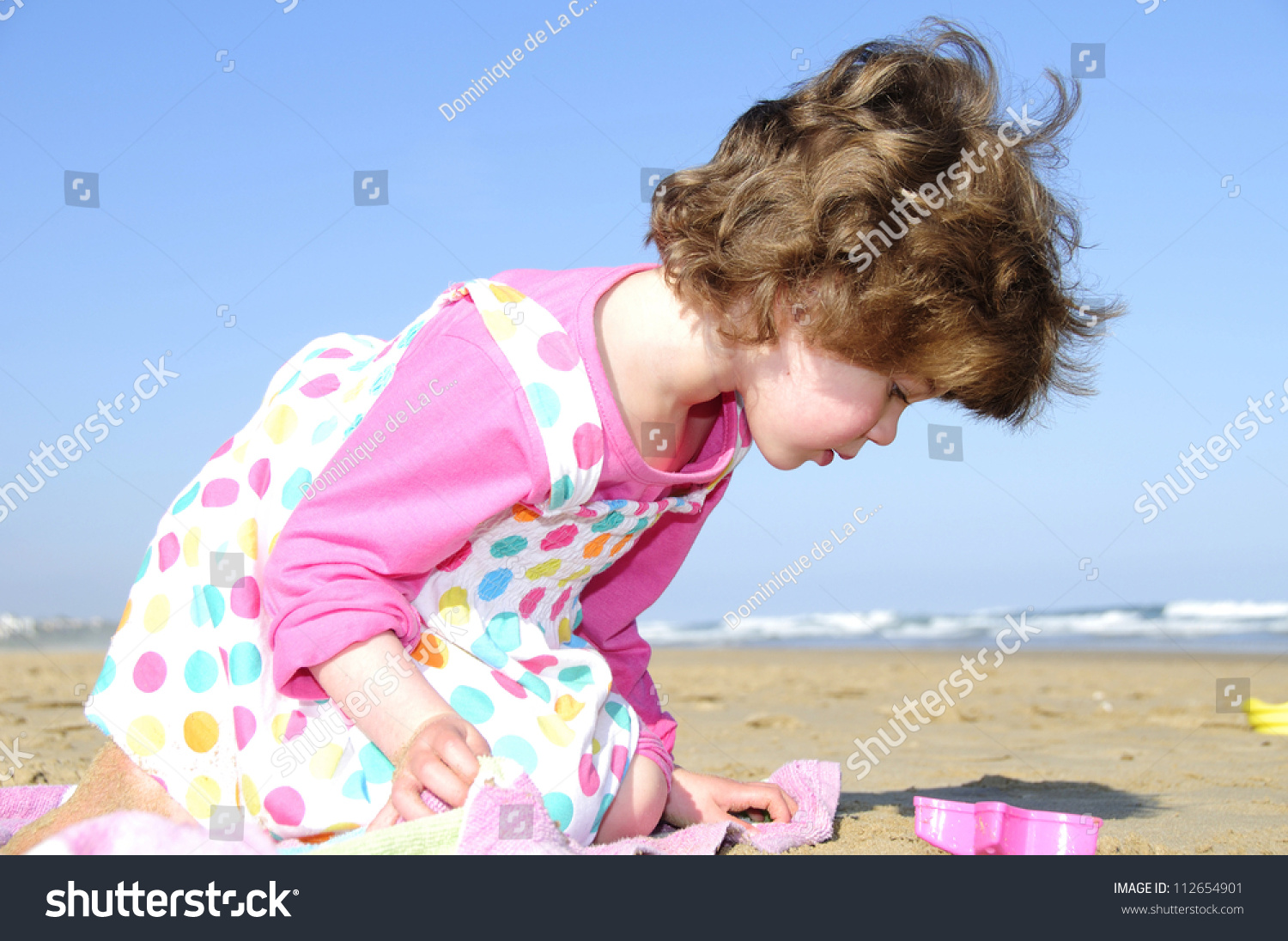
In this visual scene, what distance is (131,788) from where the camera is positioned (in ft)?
5.41

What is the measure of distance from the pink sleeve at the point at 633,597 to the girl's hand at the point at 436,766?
74 centimetres

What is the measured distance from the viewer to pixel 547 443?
1.65 m

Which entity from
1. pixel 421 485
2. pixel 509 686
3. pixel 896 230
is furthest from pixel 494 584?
pixel 896 230

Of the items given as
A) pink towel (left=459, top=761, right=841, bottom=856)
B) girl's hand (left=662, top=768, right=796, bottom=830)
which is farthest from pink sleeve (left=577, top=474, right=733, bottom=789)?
pink towel (left=459, top=761, right=841, bottom=856)

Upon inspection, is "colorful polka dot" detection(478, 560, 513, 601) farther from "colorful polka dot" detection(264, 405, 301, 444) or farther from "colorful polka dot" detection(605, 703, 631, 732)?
"colorful polka dot" detection(264, 405, 301, 444)

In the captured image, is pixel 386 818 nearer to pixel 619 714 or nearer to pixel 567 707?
pixel 567 707

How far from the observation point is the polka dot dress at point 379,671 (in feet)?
5.39

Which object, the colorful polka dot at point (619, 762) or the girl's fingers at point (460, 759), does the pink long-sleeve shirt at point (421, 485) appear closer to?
the girl's fingers at point (460, 759)

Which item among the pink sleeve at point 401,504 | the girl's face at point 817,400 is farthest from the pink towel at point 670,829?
the girl's face at point 817,400

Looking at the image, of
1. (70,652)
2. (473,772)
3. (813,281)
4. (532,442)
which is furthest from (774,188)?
(70,652)
